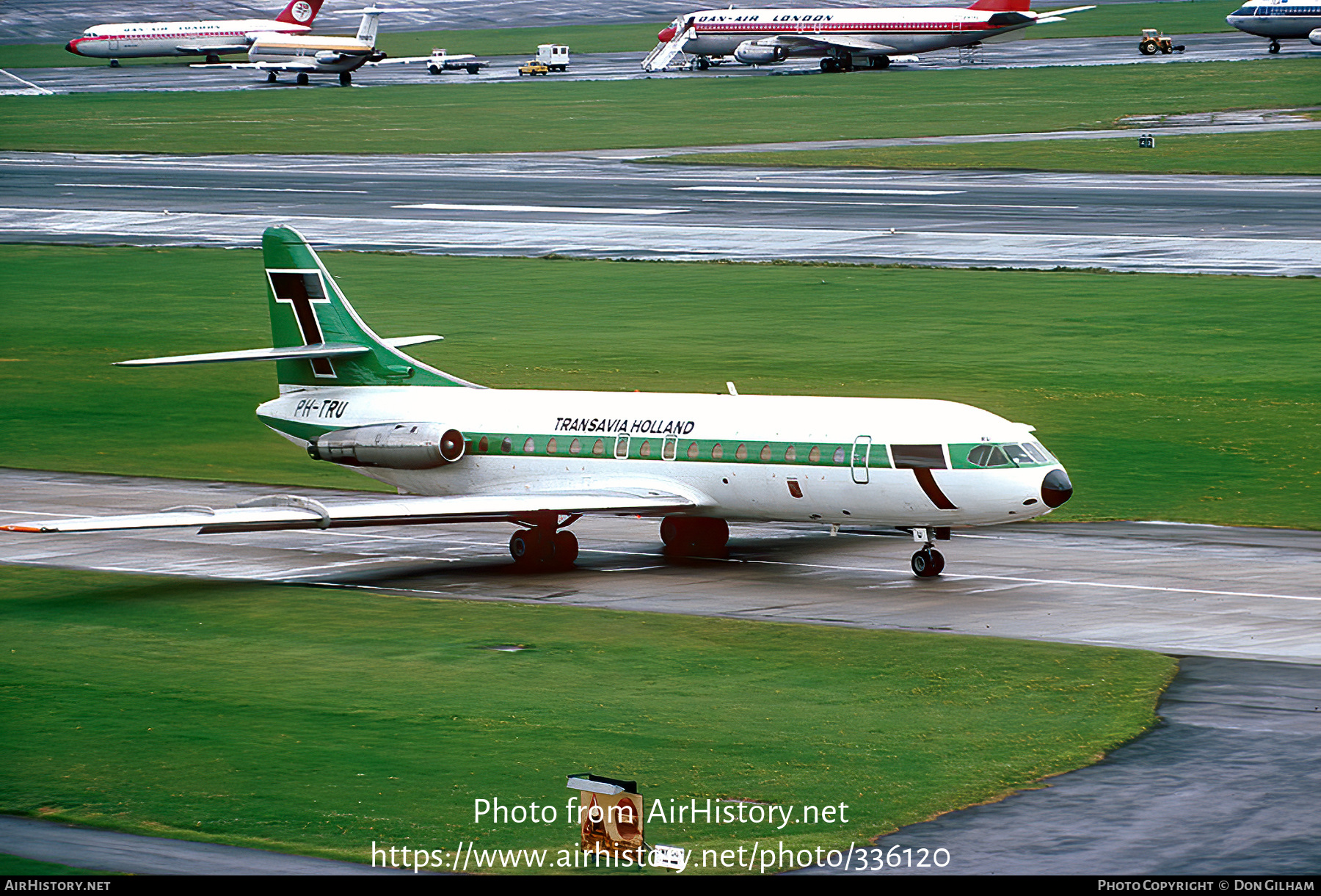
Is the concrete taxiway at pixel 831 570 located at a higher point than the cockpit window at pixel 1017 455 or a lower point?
lower

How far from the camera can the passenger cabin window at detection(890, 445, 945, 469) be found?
4369cm

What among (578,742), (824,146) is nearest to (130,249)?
(824,146)

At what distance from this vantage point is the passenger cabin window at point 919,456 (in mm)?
43688

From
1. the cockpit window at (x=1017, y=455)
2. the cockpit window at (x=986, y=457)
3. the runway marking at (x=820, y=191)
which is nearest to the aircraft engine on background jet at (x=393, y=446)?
the cockpit window at (x=986, y=457)

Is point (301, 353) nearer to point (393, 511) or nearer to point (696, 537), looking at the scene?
point (393, 511)

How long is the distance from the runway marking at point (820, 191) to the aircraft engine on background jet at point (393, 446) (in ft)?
236

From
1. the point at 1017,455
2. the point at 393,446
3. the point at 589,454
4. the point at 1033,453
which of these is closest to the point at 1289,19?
the point at 589,454

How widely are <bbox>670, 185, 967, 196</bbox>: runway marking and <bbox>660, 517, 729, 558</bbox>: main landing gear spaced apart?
2862 inches

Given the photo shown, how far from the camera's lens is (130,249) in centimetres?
10869

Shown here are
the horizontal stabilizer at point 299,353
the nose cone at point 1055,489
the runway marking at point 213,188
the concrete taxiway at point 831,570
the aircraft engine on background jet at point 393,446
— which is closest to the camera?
the concrete taxiway at point 831,570

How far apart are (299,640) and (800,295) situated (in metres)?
52.9

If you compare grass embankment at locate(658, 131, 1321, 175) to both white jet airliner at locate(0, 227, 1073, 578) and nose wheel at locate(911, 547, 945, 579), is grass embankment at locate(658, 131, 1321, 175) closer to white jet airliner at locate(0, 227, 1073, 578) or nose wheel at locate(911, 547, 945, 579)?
white jet airliner at locate(0, 227, 1073, 578)

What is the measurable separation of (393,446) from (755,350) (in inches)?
1120

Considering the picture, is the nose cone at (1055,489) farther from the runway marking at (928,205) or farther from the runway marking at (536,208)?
the runway marking at (536,208)
